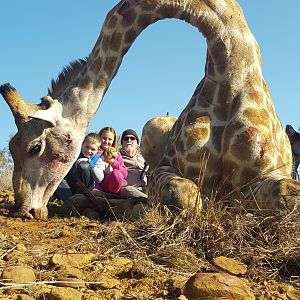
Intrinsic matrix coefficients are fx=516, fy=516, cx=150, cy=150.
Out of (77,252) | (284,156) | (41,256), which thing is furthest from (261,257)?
(284,156)

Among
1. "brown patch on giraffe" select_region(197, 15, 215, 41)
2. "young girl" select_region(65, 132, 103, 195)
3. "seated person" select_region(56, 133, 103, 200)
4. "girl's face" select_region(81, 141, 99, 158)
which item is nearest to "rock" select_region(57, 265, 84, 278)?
"brown patch on giraffe" select_region(197, 15, 215, 41)

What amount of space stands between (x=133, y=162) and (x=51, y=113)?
7.40ft

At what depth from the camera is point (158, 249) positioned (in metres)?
2.13

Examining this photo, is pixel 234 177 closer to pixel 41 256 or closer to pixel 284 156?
pixel 284 156

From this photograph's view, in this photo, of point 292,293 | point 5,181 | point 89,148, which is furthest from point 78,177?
point 5,181

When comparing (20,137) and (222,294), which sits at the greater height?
(20,137)

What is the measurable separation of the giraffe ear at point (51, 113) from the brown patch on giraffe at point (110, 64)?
447mm

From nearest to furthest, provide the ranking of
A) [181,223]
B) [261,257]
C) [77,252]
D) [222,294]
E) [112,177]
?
[222,294] < [261,257] < [77,252] < [181,223] < [112,177]

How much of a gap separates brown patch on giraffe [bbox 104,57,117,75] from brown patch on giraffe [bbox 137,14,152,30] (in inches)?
12.3

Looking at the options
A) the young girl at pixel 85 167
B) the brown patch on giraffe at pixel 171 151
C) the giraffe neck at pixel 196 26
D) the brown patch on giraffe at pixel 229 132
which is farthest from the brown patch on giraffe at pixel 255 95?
the young girl at pixel 85 167

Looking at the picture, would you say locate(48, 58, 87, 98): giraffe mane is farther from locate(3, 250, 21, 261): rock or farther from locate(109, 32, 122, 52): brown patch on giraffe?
locate(3, 250, 21, 261): rock

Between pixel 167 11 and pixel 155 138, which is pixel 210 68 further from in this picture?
pixel 155 138

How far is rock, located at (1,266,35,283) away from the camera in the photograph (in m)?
1.72

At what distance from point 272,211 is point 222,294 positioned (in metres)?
0.99
